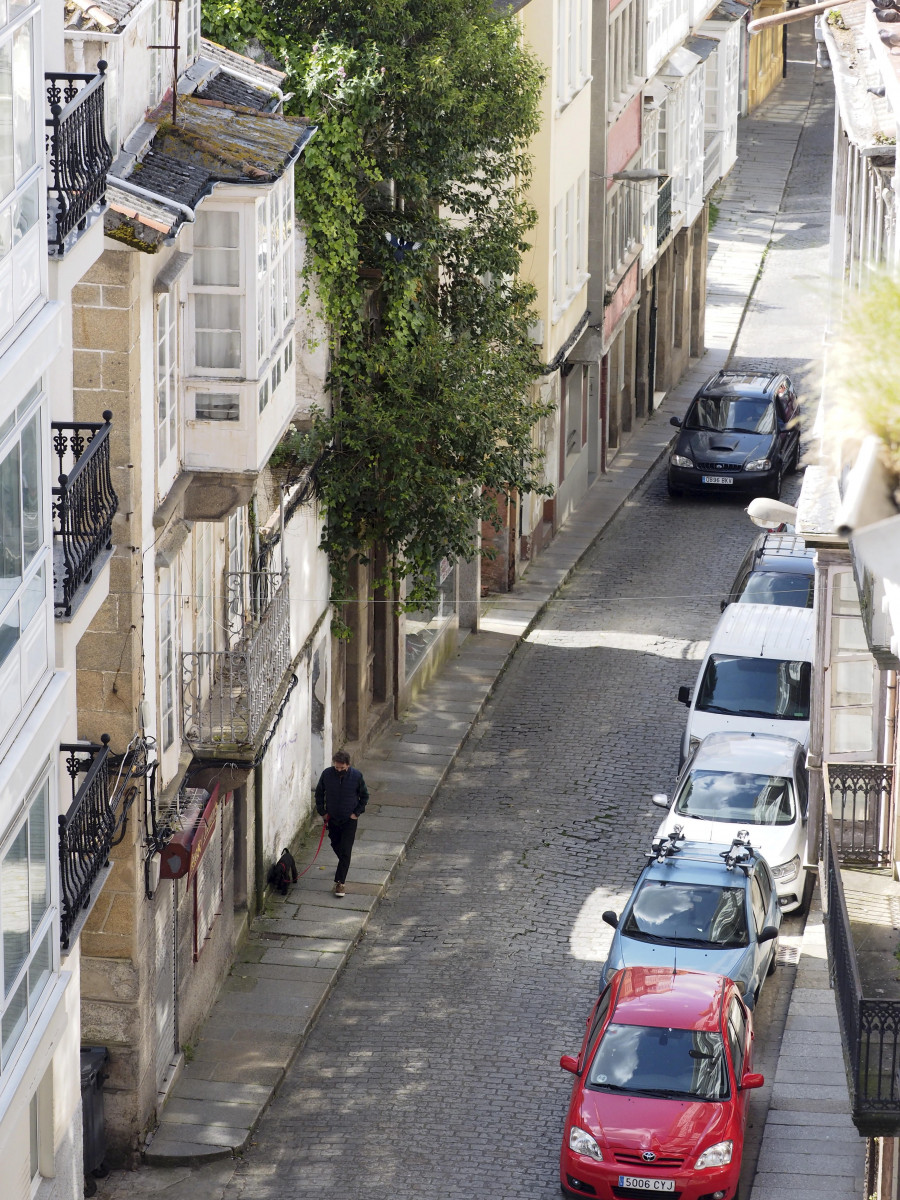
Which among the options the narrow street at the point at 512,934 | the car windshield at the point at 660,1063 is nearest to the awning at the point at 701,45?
the narrow street at the point at 512,934

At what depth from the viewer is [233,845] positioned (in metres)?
21.5

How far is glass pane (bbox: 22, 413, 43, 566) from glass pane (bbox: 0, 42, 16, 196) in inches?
54.5

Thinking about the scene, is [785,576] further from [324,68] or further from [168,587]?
[168,587]

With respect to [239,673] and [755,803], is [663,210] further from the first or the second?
[239,673]

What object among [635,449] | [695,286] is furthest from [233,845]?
[695,286]

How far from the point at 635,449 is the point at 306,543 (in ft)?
70.1

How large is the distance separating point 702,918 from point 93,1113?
6110 mm

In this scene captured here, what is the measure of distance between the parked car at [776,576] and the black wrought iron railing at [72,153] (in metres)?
17.3

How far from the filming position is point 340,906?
22844mm

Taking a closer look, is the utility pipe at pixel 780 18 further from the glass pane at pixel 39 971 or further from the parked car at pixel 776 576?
the parked car at pixel 776 576

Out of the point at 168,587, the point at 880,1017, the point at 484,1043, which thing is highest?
the point at 168,587

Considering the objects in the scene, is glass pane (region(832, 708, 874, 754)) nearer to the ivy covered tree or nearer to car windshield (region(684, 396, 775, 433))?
the ivy covered tree

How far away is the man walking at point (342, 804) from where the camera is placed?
22953 mm

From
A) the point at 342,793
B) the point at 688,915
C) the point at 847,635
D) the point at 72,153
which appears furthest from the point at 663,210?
the point at 72,153
